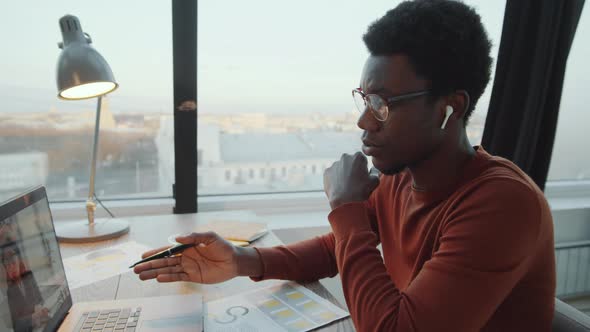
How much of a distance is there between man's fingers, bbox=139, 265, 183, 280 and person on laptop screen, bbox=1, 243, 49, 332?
0.23 meters

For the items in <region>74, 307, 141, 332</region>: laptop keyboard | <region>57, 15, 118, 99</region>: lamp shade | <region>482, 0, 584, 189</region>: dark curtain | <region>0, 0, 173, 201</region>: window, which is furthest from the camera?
<region>482, 0, 584, 189</region>: dark curtain

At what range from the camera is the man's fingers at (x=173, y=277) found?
103cm

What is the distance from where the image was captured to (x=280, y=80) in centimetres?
208

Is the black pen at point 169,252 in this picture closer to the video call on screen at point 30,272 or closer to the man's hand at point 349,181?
the video call on screen at point 30,272

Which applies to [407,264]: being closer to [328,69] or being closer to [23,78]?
[328,69]

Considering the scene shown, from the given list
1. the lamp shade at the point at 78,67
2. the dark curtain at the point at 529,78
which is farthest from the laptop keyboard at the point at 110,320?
the dark curtain at the point at 529,78

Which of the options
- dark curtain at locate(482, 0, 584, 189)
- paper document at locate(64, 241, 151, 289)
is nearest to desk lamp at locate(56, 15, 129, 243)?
paper document at locate(64, 241, 151, 289)

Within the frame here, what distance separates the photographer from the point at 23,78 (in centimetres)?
180

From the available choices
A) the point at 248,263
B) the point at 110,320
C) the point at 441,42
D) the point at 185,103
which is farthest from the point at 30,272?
the point at 185,103

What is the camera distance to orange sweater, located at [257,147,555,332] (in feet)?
2.49

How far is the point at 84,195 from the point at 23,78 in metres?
0.55

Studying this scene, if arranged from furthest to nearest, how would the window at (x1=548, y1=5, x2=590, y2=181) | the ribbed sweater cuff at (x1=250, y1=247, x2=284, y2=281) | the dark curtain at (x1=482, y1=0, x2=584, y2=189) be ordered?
the window at (x1=548, y1=5, x2=590, y2=181), the dark curtain at (x1=482, y1=0, x2=584, y2=189), the ribbed sweater cuff at (x1=250, y1=247, x2=284, y2=281)

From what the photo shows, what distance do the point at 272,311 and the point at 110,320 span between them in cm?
33

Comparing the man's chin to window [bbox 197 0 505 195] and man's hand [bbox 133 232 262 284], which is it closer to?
man's hand [bbox 133 232 262 284]
